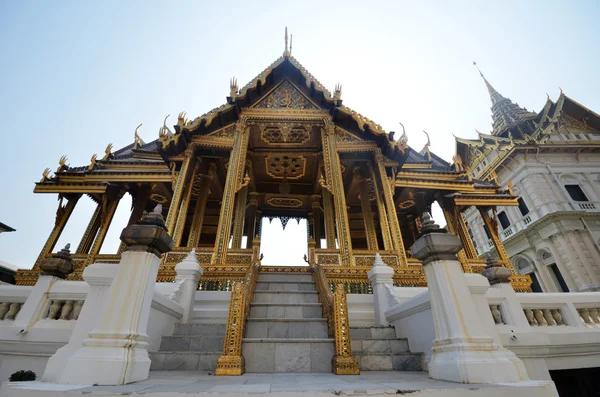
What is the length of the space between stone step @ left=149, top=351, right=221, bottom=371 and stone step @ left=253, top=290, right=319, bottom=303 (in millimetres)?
1588

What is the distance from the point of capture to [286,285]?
5398 millimetres

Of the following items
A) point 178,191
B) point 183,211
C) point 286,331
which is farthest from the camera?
point 178,191

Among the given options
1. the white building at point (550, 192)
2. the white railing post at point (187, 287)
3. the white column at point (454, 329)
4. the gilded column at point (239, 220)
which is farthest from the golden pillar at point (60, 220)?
the white building at point (550, 192)

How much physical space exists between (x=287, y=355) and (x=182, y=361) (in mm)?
1212

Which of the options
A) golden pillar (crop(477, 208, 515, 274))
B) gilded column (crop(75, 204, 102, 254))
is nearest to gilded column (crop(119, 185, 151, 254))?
gilded column (crop(75, 204, 102, 254))

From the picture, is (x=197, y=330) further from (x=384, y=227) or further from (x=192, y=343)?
(x=384, y=227)

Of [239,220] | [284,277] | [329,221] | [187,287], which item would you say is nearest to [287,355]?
[187,287]

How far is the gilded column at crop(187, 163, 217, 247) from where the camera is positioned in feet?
28.2

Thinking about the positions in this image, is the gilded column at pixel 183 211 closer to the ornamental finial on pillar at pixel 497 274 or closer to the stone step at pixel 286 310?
the stone step at pixel 286 310

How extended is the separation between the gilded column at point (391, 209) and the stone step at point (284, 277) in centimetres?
231

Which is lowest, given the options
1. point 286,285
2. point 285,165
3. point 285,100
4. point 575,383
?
point 575,383

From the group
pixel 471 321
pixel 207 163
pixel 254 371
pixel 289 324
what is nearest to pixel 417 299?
pixel 471 321

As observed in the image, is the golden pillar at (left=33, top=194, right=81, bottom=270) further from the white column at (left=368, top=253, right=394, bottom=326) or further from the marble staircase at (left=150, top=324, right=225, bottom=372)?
the white column at (left=368, top=253, right=394, bottom=326)

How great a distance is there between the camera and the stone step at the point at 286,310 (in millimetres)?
4297
